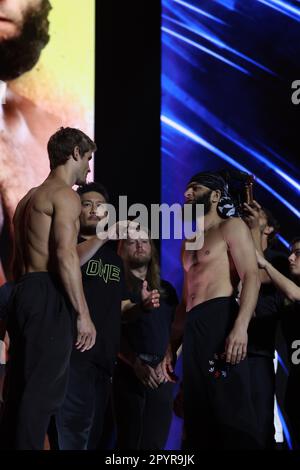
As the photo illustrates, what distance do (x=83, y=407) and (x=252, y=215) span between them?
4.50ft

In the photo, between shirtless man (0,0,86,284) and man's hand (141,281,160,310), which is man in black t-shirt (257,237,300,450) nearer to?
man's hand (141,281,160,310)

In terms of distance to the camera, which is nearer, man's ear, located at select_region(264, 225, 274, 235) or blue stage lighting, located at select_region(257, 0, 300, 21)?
man's ear, located at select_region(264, 225, 274, 235)

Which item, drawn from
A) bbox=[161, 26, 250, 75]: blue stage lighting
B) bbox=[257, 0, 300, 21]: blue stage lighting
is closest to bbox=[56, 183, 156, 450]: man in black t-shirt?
bbox=[161, 26, 250, 75]: blue stage lighting

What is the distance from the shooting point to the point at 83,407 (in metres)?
3.44

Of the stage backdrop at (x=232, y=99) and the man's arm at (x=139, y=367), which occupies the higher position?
the stage backdrop at (x=232, y=99)

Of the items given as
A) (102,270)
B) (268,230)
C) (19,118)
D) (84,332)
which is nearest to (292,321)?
(268,230)

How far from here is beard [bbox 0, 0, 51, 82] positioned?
458 cm

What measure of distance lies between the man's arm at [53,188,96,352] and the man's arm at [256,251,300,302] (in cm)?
106

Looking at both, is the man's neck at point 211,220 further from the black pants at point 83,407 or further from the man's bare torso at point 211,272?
the black pants at point 83,407

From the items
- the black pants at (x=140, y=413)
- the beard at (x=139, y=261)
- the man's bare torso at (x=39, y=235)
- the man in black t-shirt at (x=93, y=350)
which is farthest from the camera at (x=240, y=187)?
the man's bare torso at (x=39, y=235)

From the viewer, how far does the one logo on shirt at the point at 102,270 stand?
3.71 m

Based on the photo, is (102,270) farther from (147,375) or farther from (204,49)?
(204,49)

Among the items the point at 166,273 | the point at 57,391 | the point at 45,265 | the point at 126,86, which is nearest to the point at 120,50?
the point at 126,86

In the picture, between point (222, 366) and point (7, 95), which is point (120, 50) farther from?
point (222, 366)
